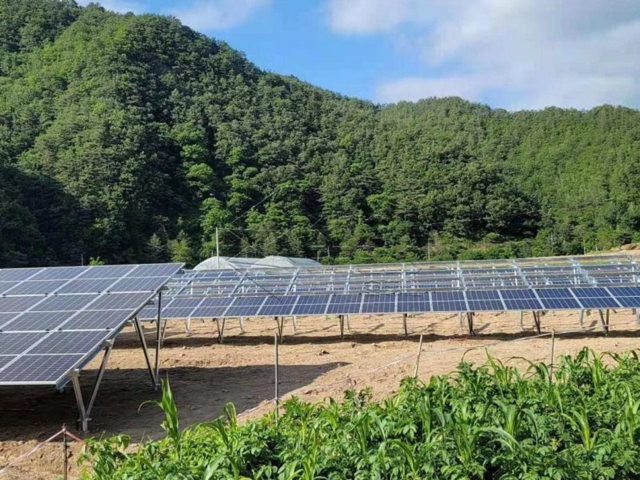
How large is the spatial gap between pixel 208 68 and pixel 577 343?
85673mm

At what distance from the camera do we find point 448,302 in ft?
59.9

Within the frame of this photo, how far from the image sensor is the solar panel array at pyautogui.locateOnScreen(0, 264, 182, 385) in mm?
10273

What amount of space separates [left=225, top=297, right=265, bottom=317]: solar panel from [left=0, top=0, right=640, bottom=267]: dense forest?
3484cm

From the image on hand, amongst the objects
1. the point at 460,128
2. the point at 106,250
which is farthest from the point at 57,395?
the point at 460,128

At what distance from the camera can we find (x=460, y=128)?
10238cm

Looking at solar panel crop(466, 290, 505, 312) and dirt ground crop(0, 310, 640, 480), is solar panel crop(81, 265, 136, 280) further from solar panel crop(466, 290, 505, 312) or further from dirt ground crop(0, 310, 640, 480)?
solar panel crop(466, 290, 505, 312)

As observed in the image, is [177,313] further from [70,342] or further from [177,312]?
[70,342]

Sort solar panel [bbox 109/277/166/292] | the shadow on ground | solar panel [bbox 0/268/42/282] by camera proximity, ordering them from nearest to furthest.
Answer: the shadow on ground < solar panel [bbox 109/277/166/292] < solar panel [bbox 0/268/42/282]

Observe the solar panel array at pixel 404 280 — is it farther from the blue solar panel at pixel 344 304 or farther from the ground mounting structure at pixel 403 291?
the blue solar panel at pixel 344 304

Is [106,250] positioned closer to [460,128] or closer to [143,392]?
[143,392]

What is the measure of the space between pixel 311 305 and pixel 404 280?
4114 mm

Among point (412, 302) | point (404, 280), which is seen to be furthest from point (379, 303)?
point (404, 280)

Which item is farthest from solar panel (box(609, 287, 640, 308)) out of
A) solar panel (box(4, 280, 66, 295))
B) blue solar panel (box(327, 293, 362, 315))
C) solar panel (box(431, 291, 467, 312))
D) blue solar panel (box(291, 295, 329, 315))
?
solar panel (box(4, 280, 66, 295))

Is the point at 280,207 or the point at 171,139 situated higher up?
the point at 171,139
